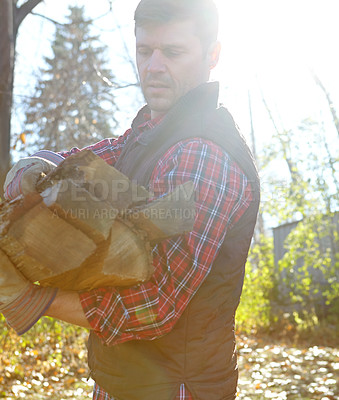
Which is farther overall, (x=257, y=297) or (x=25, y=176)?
(x=257, y=297)

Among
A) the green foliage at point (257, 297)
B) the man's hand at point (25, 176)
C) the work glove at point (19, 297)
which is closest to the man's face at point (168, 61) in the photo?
the man's hand at point (25, 176)

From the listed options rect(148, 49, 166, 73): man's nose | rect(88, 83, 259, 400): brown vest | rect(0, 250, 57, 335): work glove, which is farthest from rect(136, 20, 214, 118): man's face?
rect(0, 250, 57, 335): work glove

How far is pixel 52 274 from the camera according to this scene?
1.17 m

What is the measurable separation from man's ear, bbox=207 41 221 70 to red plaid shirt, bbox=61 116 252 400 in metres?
0.50

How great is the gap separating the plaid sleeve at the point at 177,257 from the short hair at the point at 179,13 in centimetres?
49

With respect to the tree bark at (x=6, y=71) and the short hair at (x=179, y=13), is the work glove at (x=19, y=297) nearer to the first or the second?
the short hair at (x=179, y=13)

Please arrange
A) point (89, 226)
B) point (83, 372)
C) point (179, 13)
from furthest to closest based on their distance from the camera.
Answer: point (83, 372), point (179, 13), point (89, 226)

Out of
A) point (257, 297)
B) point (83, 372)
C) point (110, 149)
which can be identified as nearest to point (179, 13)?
point (110, 149)

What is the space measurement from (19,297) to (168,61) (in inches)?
37.2

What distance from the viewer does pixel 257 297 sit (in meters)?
9.51

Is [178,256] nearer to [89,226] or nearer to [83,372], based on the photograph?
[89,226]

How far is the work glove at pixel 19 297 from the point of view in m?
1.17

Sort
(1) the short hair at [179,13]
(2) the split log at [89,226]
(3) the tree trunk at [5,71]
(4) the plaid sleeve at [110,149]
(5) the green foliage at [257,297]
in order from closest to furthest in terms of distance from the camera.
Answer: (2) the split log at [89,226] → (1) the short hair at [179,13] → (4) the plaid sleeve at [110,149] → (3) the tree trunk at [5,71] → (5) the green foliage at [257,297]

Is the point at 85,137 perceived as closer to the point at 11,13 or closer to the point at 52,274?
the point at 11,13
